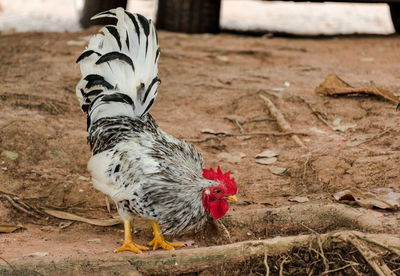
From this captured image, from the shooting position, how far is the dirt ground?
12.9 ft

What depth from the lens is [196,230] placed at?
360cm

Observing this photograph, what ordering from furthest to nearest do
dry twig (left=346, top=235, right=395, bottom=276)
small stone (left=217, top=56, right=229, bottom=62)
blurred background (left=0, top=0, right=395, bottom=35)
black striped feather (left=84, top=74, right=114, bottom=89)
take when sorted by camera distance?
blurred background (left=0, top=0, right=395, bottom=35), small stone (left=217, top=56, right=229, bottom=62), black striped feather (left=84, top=74, right=114, bottom=89), dry twig (left=346, top=235, right=395, bottom=276)

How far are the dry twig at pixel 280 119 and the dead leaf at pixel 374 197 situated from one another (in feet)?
3.64

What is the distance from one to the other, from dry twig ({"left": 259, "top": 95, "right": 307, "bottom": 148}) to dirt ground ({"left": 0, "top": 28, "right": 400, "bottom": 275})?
69 millimetres

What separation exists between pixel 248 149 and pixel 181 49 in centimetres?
315

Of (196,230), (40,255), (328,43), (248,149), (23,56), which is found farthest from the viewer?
(328,43)

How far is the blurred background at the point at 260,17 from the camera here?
33.6 feet

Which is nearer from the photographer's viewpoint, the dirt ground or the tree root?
the tree root

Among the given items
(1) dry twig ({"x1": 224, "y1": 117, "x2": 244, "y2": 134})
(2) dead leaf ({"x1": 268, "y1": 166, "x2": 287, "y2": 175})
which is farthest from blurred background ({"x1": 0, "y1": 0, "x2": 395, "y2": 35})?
(2) dead leaf ({"x1": 268, "y1": 166, "x2": 287, "y2": 175})

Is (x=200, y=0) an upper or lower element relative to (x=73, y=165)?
upper

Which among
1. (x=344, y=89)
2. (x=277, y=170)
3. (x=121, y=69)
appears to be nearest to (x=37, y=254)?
(x=121, y=69)

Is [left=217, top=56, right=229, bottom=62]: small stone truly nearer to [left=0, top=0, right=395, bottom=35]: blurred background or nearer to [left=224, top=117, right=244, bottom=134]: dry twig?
[left=224, top=117, right=244, bottom=134]: dry twig

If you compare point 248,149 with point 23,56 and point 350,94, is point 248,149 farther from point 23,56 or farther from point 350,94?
point 23,56

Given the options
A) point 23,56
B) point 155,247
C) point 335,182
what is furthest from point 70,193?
point 23,56
